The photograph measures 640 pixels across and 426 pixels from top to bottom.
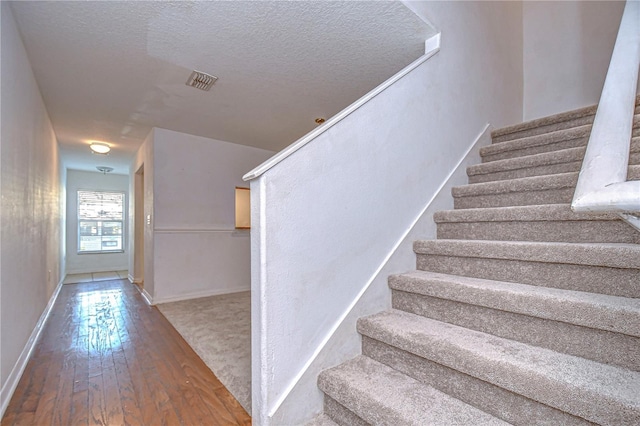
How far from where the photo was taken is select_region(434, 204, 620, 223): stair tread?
54.4 inches

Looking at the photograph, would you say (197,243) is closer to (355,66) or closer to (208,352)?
(208,352)

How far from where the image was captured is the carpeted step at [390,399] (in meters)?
1.03

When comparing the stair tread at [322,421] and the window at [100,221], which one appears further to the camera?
the window at [100,221]

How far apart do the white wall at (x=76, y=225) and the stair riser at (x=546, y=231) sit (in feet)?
24.9

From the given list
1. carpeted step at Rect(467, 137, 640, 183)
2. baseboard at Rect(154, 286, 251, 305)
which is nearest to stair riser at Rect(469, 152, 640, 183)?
carpeted step at Rect(467, 137, 640, 183)

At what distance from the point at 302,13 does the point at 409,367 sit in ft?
6.72

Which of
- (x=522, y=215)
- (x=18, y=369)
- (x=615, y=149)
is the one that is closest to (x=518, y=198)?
(x=522, y=215)

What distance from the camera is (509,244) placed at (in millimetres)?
1449

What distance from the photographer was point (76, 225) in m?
6.58

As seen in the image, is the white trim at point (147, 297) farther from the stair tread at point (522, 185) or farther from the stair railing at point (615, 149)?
the stair railing at point (615, 149)

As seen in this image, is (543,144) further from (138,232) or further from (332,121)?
(138,232)

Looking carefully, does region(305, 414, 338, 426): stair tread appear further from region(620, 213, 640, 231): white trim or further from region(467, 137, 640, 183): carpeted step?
region(467, 137, 640, 183): carpeted step

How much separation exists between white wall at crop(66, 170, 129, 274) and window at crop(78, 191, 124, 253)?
0.30 feet

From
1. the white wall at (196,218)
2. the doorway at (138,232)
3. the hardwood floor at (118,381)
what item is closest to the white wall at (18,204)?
the hardwood floor at (118,381)
